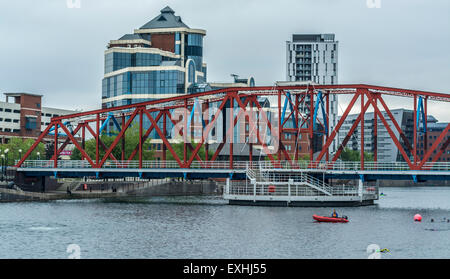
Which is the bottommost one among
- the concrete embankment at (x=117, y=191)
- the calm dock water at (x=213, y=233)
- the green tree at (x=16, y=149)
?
the calm dock water at (x=213, y=233)

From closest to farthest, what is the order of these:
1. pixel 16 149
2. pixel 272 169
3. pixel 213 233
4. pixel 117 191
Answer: pixel 213 233, pixel 272 169, pixel 117 191, pixel 16 149

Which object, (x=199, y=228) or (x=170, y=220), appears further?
(x=170, y=220)

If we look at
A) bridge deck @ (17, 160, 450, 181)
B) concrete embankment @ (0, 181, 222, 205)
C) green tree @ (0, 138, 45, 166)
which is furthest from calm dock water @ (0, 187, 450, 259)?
green tree @ (0, 138, 45, 166)

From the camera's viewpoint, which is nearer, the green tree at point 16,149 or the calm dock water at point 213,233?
the calm dock water at point 213,233

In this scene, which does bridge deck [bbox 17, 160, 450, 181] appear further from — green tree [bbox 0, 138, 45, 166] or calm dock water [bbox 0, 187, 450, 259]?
green tree [bbox 0, 138, 45, 166]

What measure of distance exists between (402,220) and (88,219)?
34222mm

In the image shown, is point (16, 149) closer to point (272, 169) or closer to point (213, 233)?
point (272, 169)

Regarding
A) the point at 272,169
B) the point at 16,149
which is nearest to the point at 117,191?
the point at 272,169

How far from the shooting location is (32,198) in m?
116

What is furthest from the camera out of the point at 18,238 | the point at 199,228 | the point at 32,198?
the point at 32,198

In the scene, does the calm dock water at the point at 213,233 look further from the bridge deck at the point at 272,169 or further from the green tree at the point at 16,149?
the green tree at the point at 16,149

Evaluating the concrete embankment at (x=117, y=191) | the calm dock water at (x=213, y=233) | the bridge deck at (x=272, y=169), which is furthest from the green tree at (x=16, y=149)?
the calm dock water at (x=213, y=233)
